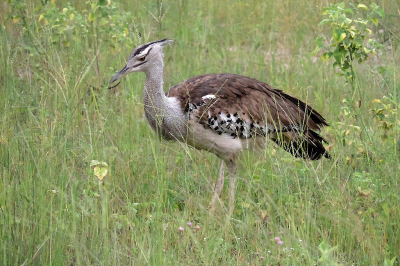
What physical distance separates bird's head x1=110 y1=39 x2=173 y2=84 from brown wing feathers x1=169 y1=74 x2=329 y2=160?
293 mm

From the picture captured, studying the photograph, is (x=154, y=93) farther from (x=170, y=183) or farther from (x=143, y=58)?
(x=170, y=183)

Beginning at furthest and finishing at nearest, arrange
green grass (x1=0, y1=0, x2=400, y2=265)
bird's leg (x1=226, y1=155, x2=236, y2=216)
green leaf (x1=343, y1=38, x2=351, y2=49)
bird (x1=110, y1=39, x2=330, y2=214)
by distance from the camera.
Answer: bird (x1=110, y1=39, x2=330, y2=214), bird's leg (x1=226, y1=155, x2=236, y2=216), green leaf (x1=343, y1=38, x2=351, y2=49), green grass (x1=0, y1=0, x2=400, y2=265)

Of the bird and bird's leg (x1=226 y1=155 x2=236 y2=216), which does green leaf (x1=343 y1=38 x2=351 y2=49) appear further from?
bird's leg (x1=226 y1=155 x2=236 y2=216)

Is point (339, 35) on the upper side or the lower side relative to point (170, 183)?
upper

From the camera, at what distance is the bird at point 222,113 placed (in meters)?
4.03

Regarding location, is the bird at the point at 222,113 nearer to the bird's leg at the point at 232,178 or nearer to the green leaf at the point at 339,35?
the bird's leg at the point at 232,178

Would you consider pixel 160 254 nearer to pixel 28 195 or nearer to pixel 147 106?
pixel 28 195

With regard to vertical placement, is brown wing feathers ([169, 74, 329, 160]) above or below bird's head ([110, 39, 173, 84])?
below

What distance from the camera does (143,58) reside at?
13.5 feet

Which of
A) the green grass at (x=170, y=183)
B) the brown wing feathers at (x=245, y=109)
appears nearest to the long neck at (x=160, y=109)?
the brown wing feathers at (x=245, y=109)

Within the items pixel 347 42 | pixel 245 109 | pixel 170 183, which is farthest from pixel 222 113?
pixel 347 42

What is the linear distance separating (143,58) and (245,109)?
0.85m

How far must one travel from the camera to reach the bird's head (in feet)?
13.4

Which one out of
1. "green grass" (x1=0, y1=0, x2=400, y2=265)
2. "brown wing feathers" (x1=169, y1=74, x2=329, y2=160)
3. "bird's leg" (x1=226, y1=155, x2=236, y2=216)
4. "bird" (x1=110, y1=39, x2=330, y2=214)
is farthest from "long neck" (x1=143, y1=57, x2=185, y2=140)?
"bird's leg" (x1=226, y1=155, x2=236, y2=216)
